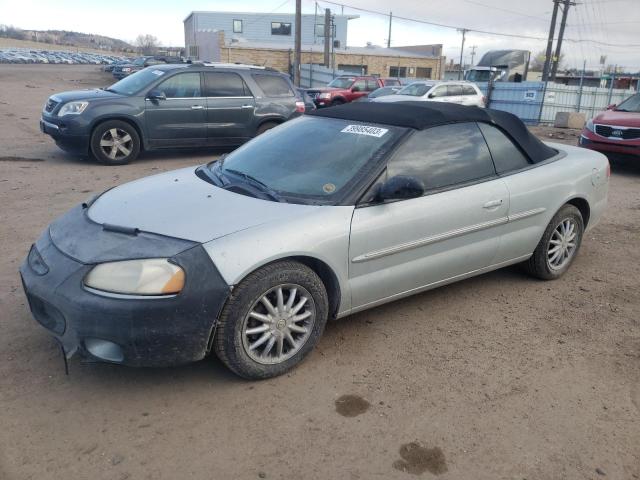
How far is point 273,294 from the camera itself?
317 cm

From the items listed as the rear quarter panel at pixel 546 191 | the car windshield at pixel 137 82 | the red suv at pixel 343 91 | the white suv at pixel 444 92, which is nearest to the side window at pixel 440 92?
the white suv at pixel 444 92

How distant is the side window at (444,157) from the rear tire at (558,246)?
0.89 m

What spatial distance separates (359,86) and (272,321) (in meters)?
21.7

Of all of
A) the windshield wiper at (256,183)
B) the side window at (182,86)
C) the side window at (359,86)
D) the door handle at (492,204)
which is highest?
the side window at (182,86)

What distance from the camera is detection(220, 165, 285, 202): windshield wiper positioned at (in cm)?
356

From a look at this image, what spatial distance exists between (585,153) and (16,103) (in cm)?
1974

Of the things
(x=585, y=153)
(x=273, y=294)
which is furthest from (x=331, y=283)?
(x=585, y=153)

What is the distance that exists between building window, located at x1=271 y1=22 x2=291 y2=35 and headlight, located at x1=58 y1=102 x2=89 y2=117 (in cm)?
4948

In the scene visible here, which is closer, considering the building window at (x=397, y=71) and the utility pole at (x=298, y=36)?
the utility pole at (x=298, y=36)

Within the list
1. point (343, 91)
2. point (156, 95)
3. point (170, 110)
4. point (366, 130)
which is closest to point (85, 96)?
point (156, 95)

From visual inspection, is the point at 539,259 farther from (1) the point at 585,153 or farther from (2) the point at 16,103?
(2) the point at 16,103

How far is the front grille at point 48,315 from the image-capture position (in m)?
2.93

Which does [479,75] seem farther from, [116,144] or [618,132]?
[116,144]

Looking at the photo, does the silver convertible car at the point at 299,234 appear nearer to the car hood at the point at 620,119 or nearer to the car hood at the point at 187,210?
the car hood at the point at 187,210
